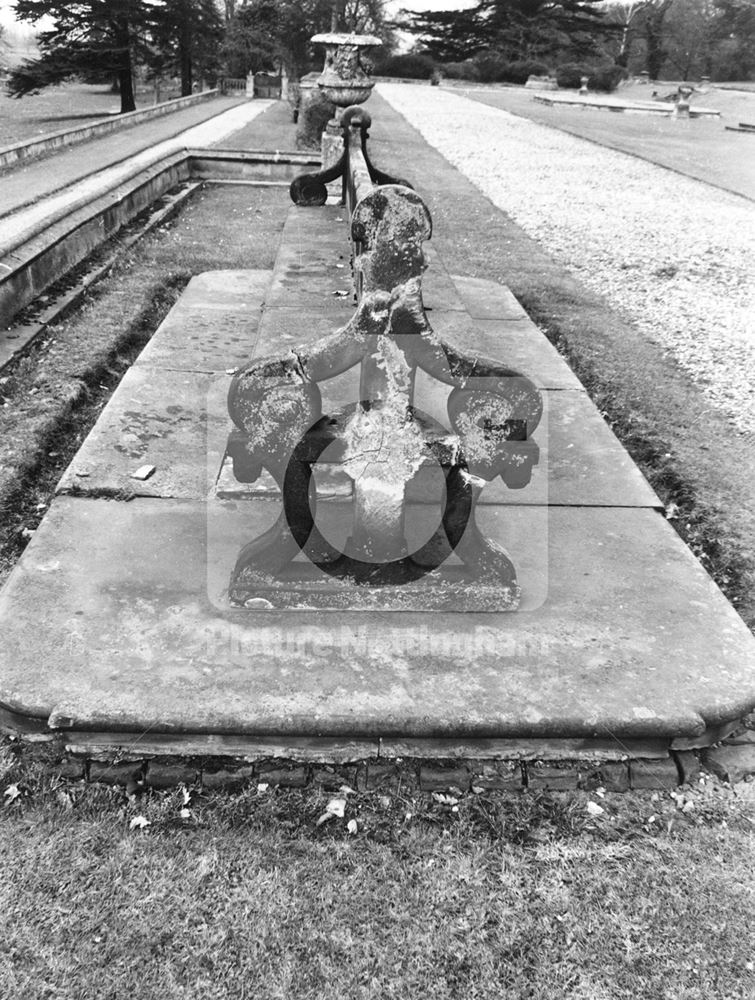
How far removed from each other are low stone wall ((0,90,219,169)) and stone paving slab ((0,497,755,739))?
14.4 meters

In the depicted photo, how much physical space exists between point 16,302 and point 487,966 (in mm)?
5370

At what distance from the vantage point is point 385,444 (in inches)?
107

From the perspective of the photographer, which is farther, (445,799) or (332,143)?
(332,143)

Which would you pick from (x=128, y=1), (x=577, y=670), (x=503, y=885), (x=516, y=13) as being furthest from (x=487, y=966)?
(x=516, y=13)

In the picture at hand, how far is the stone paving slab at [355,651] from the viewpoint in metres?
2.35

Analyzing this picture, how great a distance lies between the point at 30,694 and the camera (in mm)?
2355

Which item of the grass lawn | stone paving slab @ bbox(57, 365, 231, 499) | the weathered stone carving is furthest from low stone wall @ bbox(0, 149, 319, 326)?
the grass lawn

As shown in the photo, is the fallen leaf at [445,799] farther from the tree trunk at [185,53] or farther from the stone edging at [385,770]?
the tree trunk at [185,53]

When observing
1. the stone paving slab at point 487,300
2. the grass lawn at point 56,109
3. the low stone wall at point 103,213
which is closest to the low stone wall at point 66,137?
the grass lawn at point 56,109

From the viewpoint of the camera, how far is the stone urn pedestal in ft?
34.3

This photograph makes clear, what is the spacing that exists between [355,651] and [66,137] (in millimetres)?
19028

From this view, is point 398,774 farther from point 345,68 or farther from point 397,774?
point 345,68

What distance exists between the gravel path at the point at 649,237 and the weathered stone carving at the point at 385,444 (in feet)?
8.66

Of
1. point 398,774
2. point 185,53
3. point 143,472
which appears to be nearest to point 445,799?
point 398,774
